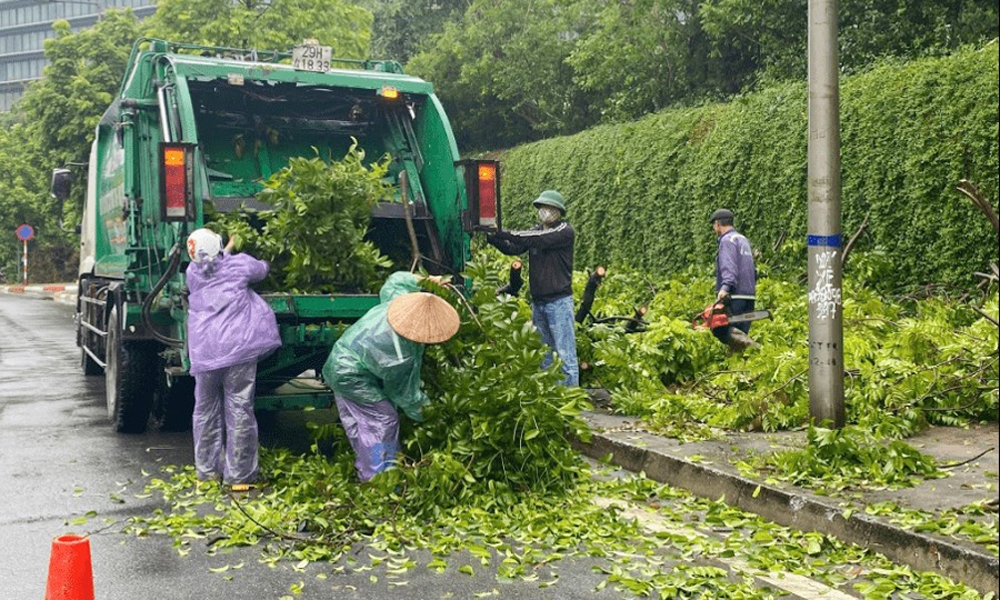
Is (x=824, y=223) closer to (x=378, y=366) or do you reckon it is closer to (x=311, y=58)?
(x=378, y=366)

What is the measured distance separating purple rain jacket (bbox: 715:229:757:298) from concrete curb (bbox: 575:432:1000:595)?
7.59 feet

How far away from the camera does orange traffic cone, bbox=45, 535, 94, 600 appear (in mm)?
3654

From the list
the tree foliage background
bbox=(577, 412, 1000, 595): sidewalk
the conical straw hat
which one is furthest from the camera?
the tree foliage background

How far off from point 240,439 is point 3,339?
520 inches

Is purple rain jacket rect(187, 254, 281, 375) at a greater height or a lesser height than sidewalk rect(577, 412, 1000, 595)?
greater

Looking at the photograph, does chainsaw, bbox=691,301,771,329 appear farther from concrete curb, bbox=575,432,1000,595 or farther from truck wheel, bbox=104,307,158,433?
truck wheel, bbox=104,307,158,433

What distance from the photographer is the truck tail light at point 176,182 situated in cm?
699

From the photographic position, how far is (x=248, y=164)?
8.34 m

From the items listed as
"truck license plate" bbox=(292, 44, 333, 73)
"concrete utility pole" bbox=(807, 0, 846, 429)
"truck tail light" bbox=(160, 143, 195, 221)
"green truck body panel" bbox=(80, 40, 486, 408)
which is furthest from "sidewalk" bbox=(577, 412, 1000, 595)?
"truck license plate" bbox=(292, 44, 333, 73)

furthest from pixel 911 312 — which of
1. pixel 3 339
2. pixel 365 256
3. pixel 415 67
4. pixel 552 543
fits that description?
pixel 415 67

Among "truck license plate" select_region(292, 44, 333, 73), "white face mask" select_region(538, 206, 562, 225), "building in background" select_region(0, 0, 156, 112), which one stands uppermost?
"building in background" select_region(0, 0, 156, 112)

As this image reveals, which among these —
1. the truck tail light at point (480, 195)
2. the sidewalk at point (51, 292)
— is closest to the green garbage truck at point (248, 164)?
the truck tail light at point (480, 195)

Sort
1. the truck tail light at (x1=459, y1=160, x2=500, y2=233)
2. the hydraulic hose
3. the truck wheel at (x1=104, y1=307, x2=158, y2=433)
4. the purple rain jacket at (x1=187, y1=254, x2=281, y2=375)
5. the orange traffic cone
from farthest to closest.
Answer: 1. the truck wheel at (x1=104, y1=307, x2=158, y2=433)
2. the truck tail light at (x1=459, y1=160, x2=500, y2=233)
3. the hydraulic hose
4. the purple rain jacket at (x1=187, y1=254, x2=281, y2=375)
5. the orange traffic cone

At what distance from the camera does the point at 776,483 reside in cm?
586
